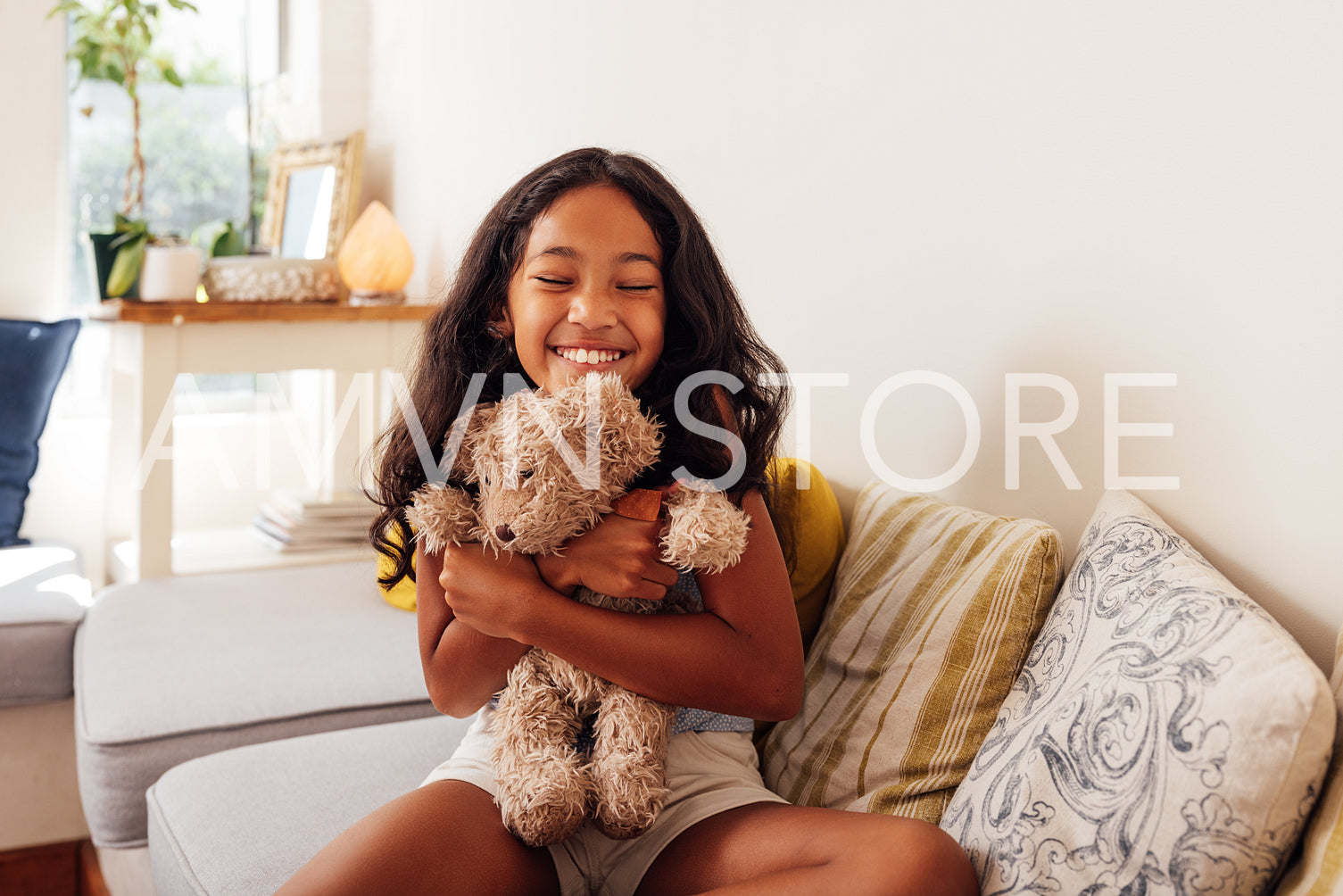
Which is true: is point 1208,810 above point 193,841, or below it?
above

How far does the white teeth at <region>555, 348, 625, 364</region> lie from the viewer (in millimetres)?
922

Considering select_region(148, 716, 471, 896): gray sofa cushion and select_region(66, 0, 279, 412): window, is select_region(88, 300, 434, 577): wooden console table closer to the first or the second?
select_region(66, 0, 279, 412): window

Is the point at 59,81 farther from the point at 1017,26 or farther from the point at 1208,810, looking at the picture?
the point at 1208,810

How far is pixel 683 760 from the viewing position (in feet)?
3.09

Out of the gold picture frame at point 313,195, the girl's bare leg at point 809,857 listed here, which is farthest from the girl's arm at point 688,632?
the gold picture frame at point 313,195

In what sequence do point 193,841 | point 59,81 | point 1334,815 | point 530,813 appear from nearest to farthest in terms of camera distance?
point 1334,815 → point 530,813 → point 193,841 → point 59,81

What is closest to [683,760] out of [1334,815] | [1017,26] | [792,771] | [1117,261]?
[792,771]

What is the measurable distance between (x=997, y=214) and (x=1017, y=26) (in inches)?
7.3

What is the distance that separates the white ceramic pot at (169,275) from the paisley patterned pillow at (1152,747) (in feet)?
6.14

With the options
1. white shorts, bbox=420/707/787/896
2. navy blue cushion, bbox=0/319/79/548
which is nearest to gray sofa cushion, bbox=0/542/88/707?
navy blue cushion, bbox=0/319/79/548

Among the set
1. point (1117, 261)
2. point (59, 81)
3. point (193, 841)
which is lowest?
point (193, 841)

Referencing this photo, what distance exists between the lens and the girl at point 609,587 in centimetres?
84

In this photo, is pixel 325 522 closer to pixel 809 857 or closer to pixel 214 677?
pixel 214 677

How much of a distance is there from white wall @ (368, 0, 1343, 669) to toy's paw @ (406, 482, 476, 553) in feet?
1.84
